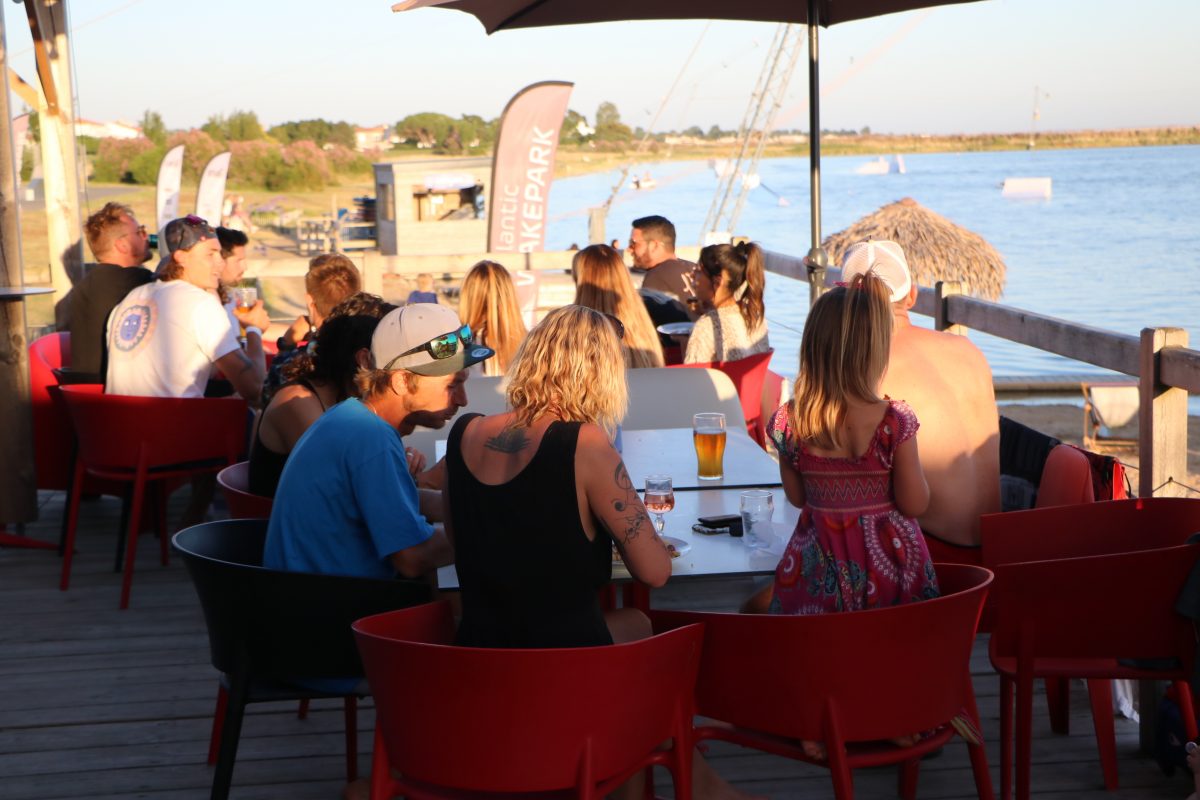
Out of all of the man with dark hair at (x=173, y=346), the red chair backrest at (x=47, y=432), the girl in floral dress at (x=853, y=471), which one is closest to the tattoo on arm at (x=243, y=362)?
the man with dark hair at (x=173, y=346)

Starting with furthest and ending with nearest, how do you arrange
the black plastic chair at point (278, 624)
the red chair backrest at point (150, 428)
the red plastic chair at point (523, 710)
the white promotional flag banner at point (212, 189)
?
the white promotional flag banner at point (212, 189) < the red chair backrest at point (150, 428) < the black plastic chair at point (278, 624) < the red plastic chair at point (523, 710)

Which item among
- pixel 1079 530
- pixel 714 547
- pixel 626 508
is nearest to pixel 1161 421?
pixel 1079 530

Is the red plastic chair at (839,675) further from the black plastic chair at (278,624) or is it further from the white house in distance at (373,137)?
the white house in distance at (373,137)

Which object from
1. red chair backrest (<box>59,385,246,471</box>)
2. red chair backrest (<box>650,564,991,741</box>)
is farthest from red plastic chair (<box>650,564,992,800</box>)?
red chair backrest (<box>59,385,246,471</box>)

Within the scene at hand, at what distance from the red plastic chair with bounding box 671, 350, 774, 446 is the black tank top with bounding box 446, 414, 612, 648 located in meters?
2.52

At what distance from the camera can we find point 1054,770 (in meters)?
2.83

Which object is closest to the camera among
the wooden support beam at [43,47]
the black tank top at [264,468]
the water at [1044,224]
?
the black tank top at [264,468]

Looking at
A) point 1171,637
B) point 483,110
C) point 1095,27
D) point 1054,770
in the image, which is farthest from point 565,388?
point 1095,27

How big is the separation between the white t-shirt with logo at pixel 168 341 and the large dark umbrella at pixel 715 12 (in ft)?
4.71

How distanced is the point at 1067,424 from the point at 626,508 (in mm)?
9841

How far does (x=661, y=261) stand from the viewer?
634 centimetres

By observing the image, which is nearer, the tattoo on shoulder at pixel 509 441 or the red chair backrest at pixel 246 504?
the tattoo on shoulder at pixel 509 441

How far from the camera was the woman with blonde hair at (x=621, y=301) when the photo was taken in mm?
4551

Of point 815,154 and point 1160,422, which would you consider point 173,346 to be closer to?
point 815,154
